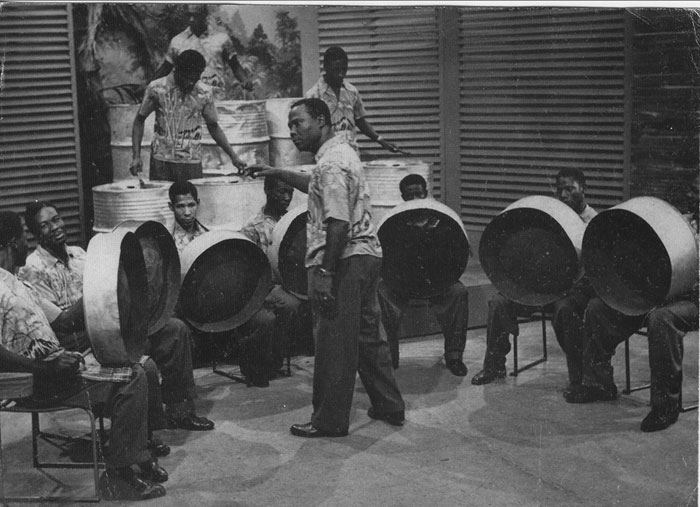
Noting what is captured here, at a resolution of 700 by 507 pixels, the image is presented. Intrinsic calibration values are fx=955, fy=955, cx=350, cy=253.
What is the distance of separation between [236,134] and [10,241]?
8.23ft

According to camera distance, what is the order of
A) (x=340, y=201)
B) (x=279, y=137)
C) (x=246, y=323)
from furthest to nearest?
1. (x=279, y=137)
2. (x=246, y=323)
3. (x=340, y=201)

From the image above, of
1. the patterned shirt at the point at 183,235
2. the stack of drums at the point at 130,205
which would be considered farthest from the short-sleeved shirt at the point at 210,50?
the patterned shirt at the point at 183,235

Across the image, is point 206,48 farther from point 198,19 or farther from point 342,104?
point 342,104

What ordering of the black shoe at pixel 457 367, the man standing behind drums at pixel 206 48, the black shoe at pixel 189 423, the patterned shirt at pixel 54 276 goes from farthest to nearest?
the man standing behind drums at pixel 206 48
the black shoe at pixel 457 367
the black shoe at pixel 189 423
the patterned shirt at pixel 54 276

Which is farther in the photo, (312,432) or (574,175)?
(574,175)

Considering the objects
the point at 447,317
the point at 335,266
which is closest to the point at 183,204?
the point at 335,266

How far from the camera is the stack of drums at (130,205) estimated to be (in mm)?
5355

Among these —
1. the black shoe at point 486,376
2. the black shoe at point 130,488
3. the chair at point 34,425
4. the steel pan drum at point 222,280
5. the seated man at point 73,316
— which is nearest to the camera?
the chair at point 34,425

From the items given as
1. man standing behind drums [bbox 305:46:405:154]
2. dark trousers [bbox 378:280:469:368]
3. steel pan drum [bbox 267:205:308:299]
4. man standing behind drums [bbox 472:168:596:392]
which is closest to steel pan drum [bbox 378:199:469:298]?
dark trousers [bbox 378:280:469:368]

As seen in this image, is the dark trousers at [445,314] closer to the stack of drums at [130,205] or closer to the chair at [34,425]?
the stack of drums at [130,205]

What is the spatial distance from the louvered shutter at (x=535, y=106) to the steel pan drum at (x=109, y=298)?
2.84 meters

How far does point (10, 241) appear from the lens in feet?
12.4

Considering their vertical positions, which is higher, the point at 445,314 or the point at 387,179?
the point at 387,179

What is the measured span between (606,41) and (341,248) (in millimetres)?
2262
